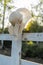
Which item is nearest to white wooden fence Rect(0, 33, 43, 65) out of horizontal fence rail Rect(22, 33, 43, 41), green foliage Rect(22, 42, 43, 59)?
horizontal fence rail Rect(22, 33, 43, 41)

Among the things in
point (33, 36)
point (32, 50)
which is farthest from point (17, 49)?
point (32, 50)

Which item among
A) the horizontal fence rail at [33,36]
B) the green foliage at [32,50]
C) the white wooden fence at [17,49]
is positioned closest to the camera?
the horizontal fence rail at [33,36]

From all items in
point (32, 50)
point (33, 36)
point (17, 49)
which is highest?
point (33, 36)

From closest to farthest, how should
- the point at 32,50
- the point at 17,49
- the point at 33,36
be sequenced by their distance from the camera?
the point at 33,36 → the point at 17,49 → the point at 32,50

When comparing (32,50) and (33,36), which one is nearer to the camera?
(33,36)

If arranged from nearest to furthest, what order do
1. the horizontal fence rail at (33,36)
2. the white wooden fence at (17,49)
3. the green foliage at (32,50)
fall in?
the horizontal fence rail at (33,36)
the white wooden fence at (17,49)
the green foliage at (32,50)

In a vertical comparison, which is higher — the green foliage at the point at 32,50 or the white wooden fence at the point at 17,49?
the white wooden fence at the point at 17,49

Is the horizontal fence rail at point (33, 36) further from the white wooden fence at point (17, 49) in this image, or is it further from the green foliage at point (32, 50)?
the green foliage at point (32, 50)

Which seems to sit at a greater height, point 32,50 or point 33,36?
point 33,36

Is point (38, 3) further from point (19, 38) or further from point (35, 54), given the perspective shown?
point (19, 38)

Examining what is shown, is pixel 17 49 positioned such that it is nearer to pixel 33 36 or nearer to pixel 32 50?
pixel 33 36

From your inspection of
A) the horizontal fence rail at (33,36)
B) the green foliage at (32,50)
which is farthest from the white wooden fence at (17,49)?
the green foliage at (32,50)

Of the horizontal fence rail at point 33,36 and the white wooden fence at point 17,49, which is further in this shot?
the white wooden fence at point 17,49

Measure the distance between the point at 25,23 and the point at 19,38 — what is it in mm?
316
